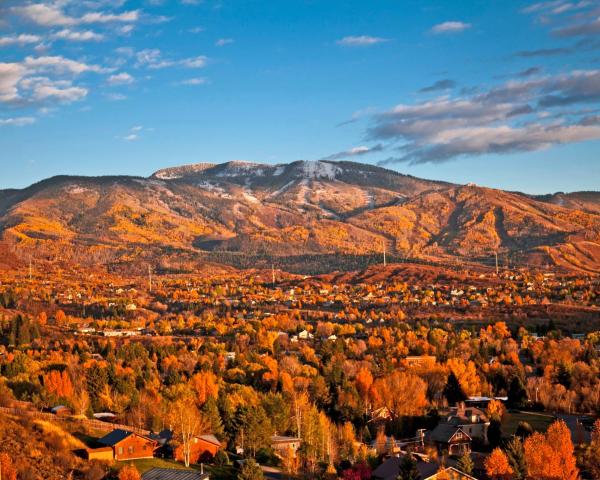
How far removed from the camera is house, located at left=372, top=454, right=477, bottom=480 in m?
38.2

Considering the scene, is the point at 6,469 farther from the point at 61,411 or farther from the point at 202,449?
the point at 61,411

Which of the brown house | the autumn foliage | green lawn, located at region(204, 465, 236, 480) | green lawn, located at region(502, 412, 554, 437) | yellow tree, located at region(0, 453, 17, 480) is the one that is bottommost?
green lawn, located at region(502, 412, 554, 437)

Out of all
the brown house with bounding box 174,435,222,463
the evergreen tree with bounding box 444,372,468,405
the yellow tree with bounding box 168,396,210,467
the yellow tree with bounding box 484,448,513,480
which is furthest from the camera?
the evergreen tree with bounding box 444,372,468,405

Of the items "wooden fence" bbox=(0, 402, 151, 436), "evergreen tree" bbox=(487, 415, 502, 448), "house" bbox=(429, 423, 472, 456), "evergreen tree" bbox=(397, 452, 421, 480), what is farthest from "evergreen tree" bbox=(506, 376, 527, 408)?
"wooden fence" bbox=(0, 402, 151, 436)

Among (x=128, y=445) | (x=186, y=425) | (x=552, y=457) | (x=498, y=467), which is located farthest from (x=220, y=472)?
(x=552, y=457)

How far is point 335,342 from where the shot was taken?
290 ft

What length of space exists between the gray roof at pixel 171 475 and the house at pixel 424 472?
809 cm

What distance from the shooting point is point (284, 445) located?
49.2 m

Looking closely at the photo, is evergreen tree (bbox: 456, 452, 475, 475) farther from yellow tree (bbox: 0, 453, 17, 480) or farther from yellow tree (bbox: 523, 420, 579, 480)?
yellow tree (bbox: 0, 453, 17, 480)

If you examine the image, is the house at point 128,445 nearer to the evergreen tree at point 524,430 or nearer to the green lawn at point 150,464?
the green lawn at point 150,464

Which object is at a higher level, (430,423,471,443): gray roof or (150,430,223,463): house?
(150,430,223,463): house

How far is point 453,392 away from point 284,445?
19.6m

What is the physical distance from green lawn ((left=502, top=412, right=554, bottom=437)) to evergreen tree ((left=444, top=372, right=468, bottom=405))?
536cm

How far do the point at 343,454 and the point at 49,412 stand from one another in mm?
18219
